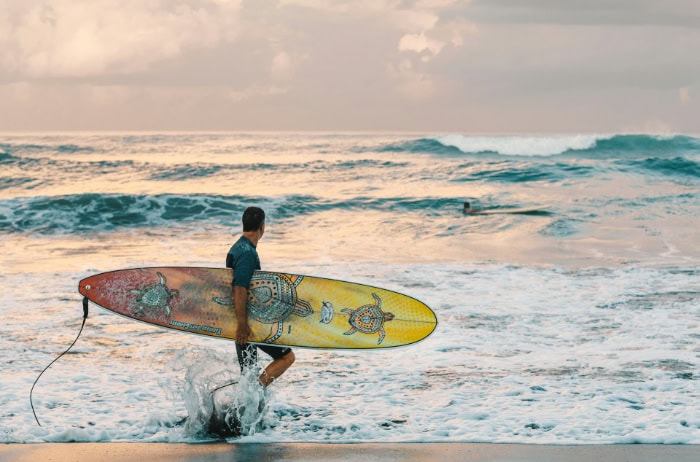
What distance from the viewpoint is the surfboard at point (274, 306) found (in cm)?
495

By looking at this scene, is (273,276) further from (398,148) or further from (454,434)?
(398,148)

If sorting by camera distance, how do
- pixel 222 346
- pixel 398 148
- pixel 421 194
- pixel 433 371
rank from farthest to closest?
1. pixel 398 148
2. pixel 421 194
3. pixel 222 346
4. pixel 433 371

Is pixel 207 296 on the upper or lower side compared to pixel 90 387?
upper

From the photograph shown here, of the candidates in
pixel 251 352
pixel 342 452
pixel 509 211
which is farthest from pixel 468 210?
pixel 342 452

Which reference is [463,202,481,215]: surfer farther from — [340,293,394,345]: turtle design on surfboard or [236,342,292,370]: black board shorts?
[236,342,292,370]: black board shorts

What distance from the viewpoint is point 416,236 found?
16.5m

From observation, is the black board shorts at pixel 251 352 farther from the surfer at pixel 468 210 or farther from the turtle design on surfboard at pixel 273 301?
the surfer at pixel 468 210

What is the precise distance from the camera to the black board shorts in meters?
4.59

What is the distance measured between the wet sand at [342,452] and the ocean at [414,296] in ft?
0.48

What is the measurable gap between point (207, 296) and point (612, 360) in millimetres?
3663

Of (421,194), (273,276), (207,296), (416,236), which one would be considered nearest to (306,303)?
(273,276)

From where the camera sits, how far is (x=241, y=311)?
14.5 ft

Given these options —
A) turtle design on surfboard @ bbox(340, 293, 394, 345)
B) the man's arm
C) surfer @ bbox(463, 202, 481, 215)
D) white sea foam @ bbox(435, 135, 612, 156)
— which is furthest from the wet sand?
white sea foam @ bbox(435, 135, 612, 156)

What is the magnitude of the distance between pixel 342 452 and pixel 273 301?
116 cm
